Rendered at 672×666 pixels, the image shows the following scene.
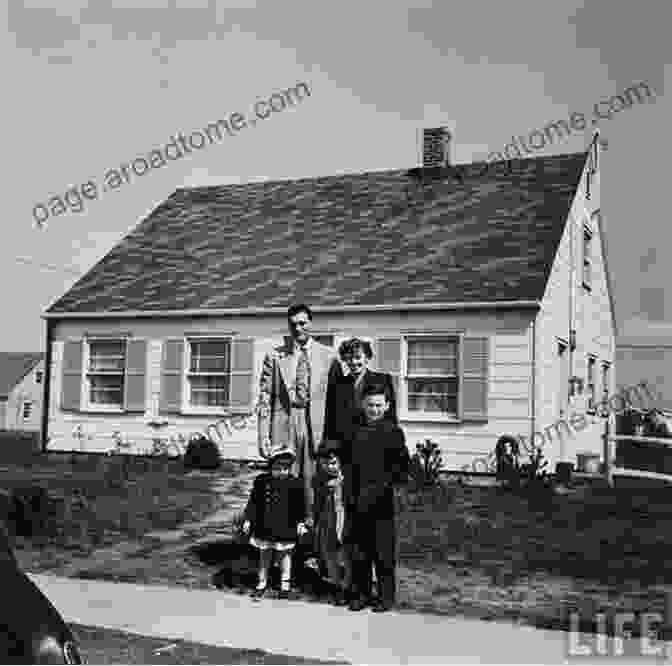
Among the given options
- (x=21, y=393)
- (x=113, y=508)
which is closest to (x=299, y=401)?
(x=113, y=508)

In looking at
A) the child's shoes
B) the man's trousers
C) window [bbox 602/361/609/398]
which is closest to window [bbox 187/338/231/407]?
window [bbox 602/361/609/398]

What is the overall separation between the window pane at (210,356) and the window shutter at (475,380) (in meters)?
4.40

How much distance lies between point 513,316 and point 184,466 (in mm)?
5750

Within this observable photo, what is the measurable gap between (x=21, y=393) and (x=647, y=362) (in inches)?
1842

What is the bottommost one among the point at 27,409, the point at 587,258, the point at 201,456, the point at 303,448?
the point at 27,409

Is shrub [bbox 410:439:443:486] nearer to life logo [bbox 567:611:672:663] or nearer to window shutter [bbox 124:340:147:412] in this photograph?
window shutter [bbox 124:340:147:412]

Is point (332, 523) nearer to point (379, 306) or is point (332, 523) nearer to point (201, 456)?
point (201, 456)

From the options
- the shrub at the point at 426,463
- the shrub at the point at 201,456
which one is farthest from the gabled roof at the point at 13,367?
the shrub at the point at 426,463

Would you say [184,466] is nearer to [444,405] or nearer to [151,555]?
[444,405]

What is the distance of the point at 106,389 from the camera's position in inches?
688

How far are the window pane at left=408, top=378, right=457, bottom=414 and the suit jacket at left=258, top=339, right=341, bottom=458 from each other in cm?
814

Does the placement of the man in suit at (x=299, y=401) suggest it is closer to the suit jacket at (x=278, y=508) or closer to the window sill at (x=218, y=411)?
the suit jacket at (x=278, y=508)

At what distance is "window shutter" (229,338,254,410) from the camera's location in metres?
16.1

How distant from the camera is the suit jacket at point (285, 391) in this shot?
6742 millimetres
